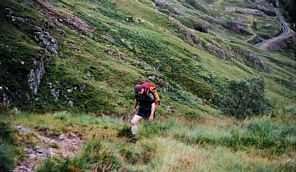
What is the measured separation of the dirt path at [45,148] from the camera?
10.5 meters

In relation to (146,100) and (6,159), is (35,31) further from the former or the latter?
(6,159)

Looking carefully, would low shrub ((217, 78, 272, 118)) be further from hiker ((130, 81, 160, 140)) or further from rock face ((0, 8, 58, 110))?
hiker ((130, 81, 160, 140))

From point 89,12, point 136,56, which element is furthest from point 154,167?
point 89,12

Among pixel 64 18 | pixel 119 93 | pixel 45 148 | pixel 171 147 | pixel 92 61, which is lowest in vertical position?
pixel 119 93

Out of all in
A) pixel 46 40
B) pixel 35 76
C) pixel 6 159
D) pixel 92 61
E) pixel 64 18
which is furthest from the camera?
pixel 64 18

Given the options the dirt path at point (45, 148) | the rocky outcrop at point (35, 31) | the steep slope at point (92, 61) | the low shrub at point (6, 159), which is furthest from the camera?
the rocky outcrop at point (35, 31)

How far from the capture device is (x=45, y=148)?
1184 cm

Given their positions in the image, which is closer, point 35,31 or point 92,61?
point 35,31

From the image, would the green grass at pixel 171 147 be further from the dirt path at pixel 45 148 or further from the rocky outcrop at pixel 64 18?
the rocky outcrop at pixel 64 18

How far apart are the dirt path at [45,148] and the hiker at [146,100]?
2945mm

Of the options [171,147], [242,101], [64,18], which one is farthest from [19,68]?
[242,101]

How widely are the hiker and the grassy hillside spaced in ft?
1.61

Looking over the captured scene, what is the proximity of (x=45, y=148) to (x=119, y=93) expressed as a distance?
2081 cm

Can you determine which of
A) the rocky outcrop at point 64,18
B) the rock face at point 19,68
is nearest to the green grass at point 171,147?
the rock face at point 19,68
